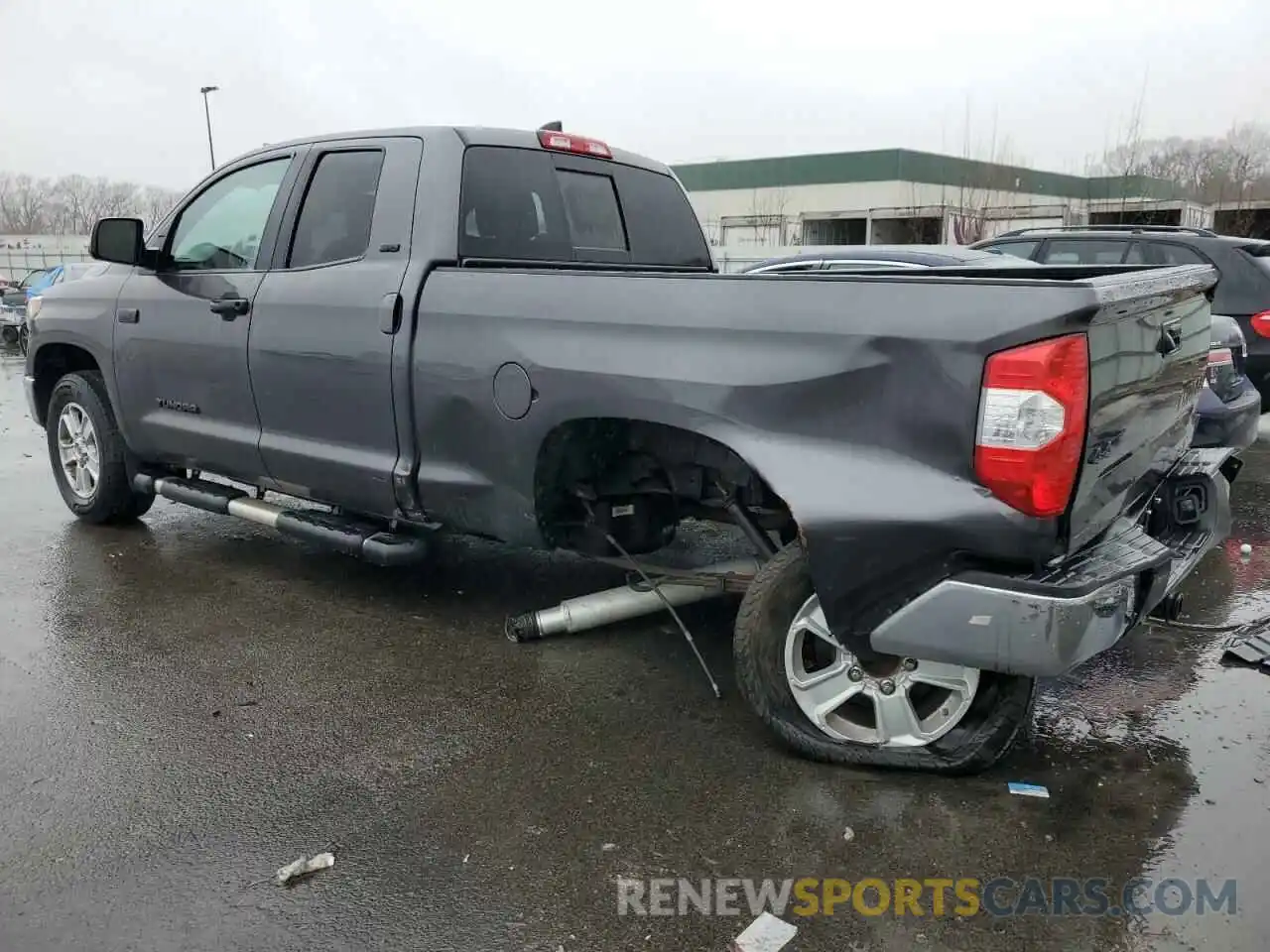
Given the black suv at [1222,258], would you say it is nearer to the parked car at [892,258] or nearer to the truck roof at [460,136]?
the parked car at [892,258]

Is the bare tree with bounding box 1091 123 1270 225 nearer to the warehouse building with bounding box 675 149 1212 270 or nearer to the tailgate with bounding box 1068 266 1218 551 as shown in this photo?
the warehouse building with bounding box 675 149 1212 270

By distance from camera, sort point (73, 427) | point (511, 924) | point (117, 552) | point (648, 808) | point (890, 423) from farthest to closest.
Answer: point (73, 427) → point (117, 552) → point (648, 808) → point (890, 423) → point (511, 924)

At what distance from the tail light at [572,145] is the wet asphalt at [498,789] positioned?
2.14m

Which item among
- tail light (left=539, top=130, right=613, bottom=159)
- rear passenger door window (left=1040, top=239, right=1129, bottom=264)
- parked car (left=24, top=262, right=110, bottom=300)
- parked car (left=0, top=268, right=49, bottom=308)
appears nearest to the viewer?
tail light (left=539, top=130, right=613, bottom=159)

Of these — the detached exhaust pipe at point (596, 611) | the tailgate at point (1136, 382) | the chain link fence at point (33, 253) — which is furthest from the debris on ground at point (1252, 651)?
the chain link fence at point (33, 253)

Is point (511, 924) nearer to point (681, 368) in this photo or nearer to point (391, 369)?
point (681, 368)

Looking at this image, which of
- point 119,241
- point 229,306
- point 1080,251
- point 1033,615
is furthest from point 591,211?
point 1080,251

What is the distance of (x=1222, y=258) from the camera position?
7828mm

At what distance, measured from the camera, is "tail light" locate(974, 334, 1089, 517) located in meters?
2.55

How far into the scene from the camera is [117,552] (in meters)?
5.59

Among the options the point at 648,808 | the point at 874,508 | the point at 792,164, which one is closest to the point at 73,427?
the point at 648,808

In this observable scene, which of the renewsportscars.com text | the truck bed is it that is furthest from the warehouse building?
the renewsportscars.com text

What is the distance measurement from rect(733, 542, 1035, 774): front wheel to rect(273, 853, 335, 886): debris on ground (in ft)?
4.42

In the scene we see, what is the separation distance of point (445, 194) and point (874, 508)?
226cm
